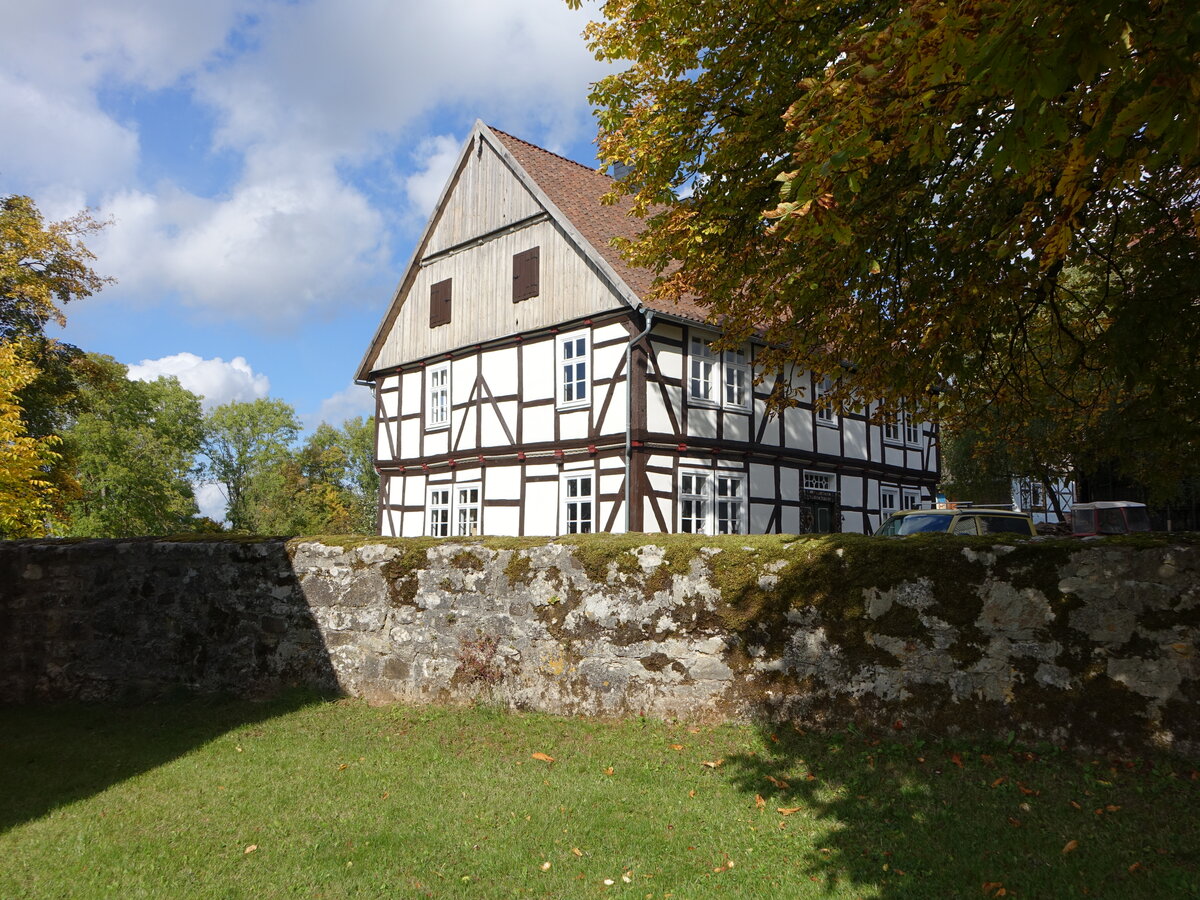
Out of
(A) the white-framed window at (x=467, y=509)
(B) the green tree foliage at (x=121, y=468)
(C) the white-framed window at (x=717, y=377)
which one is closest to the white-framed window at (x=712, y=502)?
(C) the white-framed window at (x=717, y=377)

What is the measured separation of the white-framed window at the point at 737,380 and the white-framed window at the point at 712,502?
1630mm

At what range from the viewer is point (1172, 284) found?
563 cm

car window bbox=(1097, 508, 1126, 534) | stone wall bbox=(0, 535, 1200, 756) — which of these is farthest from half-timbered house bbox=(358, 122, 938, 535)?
stone wall bbox=(0, 535, 1200, 756)

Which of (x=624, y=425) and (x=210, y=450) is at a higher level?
(x=210, y=450)

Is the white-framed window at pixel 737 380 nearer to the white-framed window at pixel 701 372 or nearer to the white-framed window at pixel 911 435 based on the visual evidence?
the white-framed window at pixel 701 372

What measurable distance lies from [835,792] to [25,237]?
2695 cm

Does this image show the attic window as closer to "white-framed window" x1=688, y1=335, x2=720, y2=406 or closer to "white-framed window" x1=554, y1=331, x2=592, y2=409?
"white-framed window" x1=554, y1=331, x2=592, y2=409

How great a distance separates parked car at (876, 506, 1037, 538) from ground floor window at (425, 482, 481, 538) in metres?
10.5

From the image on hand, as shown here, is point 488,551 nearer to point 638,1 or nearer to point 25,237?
point 638,1

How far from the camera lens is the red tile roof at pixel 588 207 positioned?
17.3 m

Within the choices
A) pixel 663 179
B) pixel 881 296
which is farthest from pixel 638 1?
pixel 881 296

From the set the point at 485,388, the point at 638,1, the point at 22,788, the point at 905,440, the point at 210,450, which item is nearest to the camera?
the point at 22,788

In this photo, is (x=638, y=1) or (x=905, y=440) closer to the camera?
(x=638, y=1)

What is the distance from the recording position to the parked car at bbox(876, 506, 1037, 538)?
11.9 meters
